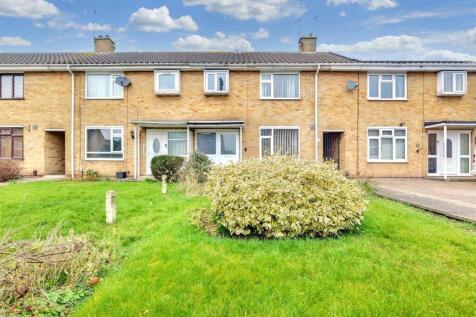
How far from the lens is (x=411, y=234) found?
514 cm

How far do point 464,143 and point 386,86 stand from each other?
523 cm

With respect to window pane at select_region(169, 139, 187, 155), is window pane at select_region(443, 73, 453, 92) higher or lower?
higher

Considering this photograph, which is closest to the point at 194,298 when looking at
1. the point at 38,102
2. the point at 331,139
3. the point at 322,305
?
the point at 322,305

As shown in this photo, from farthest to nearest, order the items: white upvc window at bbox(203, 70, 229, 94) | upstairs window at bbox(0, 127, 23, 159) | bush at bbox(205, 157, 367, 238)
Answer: upstairs window at bbox(0, 127, 23, 159), white upvc window at bbox(203, 70, 229, 94), bush at bbox(205, 157, 367, 238)

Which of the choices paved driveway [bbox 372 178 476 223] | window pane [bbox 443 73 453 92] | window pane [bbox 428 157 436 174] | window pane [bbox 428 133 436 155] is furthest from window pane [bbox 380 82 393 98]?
paved driveway [bbox 372 178 476 223]

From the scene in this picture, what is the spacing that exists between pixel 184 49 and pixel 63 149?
32.8 ft

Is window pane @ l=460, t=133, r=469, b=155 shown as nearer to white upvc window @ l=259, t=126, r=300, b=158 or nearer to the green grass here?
white upvc window @ l=259, t=126, r=300, b=158

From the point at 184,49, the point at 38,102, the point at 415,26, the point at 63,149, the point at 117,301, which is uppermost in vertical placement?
the point at 415,26

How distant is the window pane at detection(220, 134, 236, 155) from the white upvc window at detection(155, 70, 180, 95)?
343cm

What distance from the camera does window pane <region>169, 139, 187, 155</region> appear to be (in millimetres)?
16391

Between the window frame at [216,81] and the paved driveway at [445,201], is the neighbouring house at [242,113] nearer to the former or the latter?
the window frame at [216,81]

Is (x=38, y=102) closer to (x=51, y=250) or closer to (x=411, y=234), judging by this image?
(x=51, y=250)

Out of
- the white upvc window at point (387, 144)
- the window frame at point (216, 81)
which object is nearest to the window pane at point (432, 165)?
the white upvc window at point (387, 144)

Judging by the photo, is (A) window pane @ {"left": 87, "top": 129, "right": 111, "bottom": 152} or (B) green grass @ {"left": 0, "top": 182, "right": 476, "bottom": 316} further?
(A) window pane @ {"left": 87, "top": 129, "right": 111, "bottom": 152}
